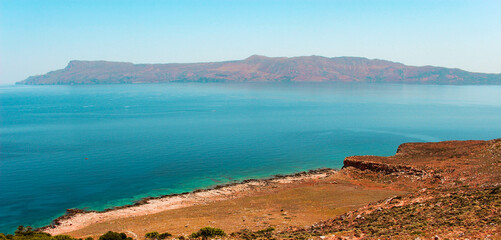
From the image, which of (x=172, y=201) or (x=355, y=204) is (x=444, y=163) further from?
(x=172, y=201)

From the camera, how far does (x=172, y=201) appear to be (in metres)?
39.6

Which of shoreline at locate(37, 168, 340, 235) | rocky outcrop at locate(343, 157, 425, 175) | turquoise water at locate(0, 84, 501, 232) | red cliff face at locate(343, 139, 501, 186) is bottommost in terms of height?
shoreline at locate(37, 168, 340, 235)

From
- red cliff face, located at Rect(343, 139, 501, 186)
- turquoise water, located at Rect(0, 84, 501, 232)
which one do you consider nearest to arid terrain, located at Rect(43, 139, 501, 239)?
red cliff face, located at Rect(343, 139, 501, 186)

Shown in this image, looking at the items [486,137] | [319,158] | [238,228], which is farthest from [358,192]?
[486,137]

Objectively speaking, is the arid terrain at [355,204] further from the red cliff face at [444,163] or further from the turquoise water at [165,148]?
the turquoise water at [165,148]

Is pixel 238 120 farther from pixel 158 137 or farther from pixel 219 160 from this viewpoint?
pixel 219 160

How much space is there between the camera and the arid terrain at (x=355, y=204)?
20766 millimetres

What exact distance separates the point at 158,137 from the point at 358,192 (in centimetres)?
5379

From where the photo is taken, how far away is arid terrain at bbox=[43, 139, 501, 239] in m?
20.8

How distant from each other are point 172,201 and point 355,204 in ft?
66.6

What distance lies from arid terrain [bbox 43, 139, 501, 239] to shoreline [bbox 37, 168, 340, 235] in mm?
116

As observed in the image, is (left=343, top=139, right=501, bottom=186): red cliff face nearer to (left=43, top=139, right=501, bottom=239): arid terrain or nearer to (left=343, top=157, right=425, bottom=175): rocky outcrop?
(left=343, top=157, right=425, bottom=175): rocky outcrop

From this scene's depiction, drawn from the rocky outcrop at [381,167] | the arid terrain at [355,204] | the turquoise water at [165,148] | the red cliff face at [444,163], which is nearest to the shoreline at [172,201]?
the arid terrain at [355,204]

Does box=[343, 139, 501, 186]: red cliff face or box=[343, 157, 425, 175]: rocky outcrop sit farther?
box=[343, 157, 425, 175]: rocky outcrop
